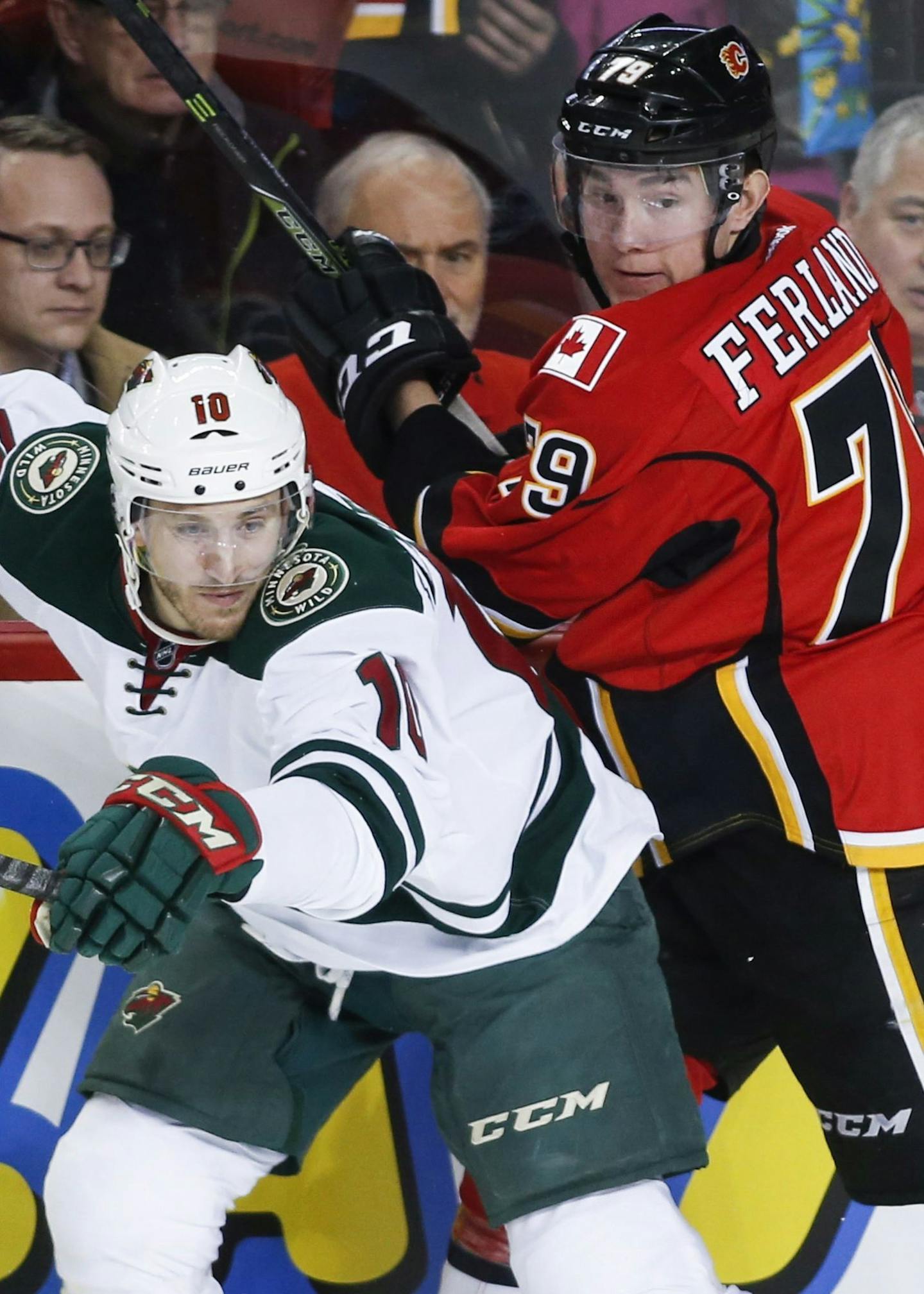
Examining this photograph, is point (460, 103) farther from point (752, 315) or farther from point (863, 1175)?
point (863, 1175)

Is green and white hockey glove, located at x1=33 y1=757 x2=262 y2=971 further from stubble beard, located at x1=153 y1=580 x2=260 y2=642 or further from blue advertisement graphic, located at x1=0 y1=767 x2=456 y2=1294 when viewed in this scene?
blue advertisement graphic, located at x1=0 y1=767 x2=456 y2=1294

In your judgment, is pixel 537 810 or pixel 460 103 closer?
pixel 537 810

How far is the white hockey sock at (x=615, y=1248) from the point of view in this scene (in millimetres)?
1855

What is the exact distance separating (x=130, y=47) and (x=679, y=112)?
1.43m

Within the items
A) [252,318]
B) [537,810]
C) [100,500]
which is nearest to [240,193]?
[252,318]

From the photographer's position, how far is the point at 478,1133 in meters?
1.99

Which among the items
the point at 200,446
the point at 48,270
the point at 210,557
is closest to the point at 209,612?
the point at 210,557

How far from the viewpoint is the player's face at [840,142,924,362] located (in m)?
3.52

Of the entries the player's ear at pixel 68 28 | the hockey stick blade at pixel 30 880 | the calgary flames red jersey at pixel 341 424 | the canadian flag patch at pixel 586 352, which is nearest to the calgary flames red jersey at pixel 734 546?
the canadian flag patch at pixel 586 352

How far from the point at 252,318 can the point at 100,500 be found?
137cm

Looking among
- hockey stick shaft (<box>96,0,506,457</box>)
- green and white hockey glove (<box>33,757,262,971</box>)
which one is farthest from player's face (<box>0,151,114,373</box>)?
green and white hockey glove (<box>33,757,262,971</box>)

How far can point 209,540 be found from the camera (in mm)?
1898

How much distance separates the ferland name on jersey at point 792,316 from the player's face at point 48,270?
1513mm

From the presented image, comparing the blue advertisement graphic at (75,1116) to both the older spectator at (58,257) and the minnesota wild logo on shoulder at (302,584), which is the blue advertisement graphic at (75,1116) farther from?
the older spectator at (58,257)
